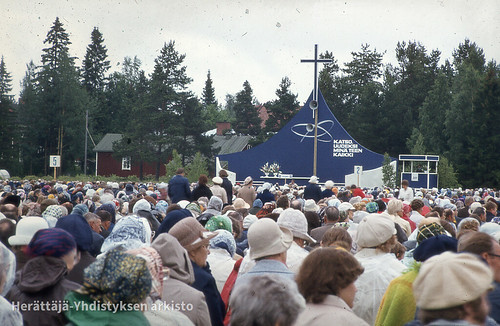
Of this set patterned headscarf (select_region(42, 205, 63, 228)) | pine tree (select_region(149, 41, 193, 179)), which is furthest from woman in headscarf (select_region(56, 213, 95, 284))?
pine tree (select_region(149, 41, 193, 179))

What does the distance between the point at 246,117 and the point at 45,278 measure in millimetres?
78359

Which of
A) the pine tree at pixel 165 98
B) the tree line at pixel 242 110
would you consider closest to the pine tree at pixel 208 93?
the tree line at pixel 242 110

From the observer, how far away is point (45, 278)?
12.8 ft

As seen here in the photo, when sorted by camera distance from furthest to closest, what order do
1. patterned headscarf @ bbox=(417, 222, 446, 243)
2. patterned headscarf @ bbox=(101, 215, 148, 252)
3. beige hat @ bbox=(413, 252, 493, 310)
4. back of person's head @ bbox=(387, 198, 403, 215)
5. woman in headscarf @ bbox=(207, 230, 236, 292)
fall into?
1. back of person's head @ bbox=(387, 198, 403, 215)
2. woman in headscarf @ bbox=(207, 230, 236, 292)
3. patterned headscarf @ bbox=(417, 222, 446, 243)
4. patterned headscarf @ bbox=(101, 215, 148, 252)
5. beige hat @ bbox=(413, 252, 493, 310)

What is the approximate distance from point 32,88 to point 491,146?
5003 cm

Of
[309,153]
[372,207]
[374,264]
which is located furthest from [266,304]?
[309,153]

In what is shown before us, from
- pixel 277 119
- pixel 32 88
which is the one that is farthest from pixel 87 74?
pixel 277 119

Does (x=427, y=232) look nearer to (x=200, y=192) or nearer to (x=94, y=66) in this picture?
(x=200, y=192)

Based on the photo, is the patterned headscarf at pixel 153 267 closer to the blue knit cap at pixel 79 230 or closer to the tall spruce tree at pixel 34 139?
the blue knit cap at pixel 79 230

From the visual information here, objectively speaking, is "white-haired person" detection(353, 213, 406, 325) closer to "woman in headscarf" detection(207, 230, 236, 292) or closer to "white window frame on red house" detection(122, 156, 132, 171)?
"woman in headscarf" detection(207, 230, 236, 292)

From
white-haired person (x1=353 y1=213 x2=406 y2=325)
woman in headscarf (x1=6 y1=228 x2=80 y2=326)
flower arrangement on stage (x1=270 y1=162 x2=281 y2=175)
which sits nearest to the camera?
woman in headscarf (x1=6 y1=228 x2=80 y2=326)

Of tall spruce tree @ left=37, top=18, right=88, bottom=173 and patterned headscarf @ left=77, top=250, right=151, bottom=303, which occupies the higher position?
tall spruce tree @ left=37, top=18, right=88, bottom=173

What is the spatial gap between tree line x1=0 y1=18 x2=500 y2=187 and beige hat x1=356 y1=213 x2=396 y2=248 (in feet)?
146

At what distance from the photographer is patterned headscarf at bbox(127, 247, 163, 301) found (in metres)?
3.73
